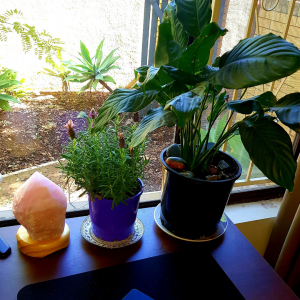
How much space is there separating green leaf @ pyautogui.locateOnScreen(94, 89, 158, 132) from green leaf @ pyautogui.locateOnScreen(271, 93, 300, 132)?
0.32 m

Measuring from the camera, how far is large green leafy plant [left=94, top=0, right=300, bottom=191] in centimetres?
55

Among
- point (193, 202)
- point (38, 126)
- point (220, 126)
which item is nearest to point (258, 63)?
point (193, 202)

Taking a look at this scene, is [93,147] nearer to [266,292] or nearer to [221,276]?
[221,276]

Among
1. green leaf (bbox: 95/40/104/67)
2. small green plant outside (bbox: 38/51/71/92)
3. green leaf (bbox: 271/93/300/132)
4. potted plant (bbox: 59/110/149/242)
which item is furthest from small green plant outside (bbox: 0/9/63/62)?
green leaf (bbox: 271/93/300/132)

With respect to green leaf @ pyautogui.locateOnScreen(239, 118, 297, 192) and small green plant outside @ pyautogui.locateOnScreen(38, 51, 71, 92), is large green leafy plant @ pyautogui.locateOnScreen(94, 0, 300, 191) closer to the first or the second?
green leaf @ pyautogui.locateOnScreen(239, 118, 297, 192)

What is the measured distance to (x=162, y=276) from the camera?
84cm

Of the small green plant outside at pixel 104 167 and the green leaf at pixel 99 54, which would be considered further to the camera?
the green leaf at pixel 99 54

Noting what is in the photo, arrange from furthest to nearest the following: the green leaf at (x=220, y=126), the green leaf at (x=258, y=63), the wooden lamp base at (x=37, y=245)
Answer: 1. the green leaf at (x=220, y=126)
2. the wooden lamp base at (x=37, y=245)
3. the green leaf at (x=258, y=63)

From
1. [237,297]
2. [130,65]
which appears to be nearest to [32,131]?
[130,65]

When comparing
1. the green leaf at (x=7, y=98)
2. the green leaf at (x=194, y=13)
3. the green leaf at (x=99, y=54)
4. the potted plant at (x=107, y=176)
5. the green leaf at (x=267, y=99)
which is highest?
the green leaf at (x=194, y=13)

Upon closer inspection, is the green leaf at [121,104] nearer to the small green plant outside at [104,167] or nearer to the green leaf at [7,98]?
the small green plant outside at [104,167]

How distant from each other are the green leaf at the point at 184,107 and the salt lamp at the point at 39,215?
0.50m

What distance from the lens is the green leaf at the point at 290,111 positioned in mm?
616

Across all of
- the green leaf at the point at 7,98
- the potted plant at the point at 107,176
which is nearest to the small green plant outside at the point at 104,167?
the potted plant at the point at 107,176
